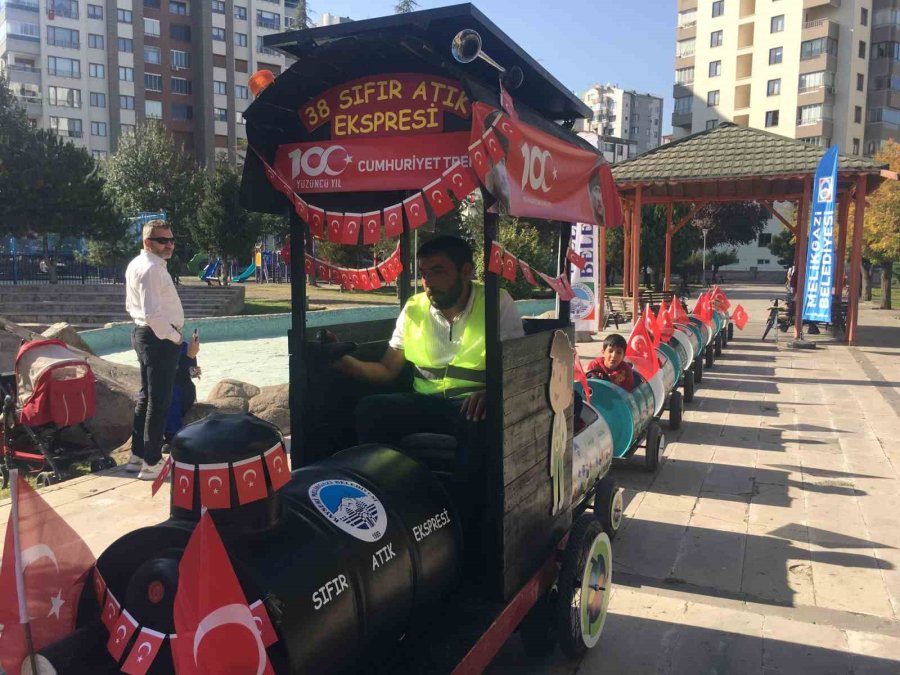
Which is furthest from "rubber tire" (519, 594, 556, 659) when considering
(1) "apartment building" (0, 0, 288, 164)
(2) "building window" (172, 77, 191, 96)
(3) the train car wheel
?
(2) "building window" (172, 77, 191, 96)

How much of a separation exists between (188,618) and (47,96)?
232 feet

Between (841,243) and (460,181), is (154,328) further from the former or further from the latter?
(841,243)

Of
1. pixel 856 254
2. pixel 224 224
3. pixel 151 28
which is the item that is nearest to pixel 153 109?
pixel 151 28

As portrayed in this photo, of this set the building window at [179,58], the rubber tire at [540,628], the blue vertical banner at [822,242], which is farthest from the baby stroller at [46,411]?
the building window at [179,58]

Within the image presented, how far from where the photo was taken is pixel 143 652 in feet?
6.09

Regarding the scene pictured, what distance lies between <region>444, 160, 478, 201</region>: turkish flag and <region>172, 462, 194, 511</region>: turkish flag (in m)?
1.45

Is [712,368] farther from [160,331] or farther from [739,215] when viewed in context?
[739,215]

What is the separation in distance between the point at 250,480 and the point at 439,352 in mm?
1615

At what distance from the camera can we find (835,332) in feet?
56.0

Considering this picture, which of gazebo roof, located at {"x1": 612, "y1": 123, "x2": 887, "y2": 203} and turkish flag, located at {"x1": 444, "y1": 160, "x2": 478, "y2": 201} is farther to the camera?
gazebo roof, located at {"x1": 612, "y1": 123, "x2": 887, "y2": 203}

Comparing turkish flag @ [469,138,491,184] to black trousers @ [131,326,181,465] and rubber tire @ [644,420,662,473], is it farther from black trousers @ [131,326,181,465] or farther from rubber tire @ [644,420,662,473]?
rubber tire @ [644,420,662,473]

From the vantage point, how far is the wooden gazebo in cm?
1502

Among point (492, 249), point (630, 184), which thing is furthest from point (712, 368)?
point (492, 249)

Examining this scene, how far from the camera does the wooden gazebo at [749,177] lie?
15016mm
